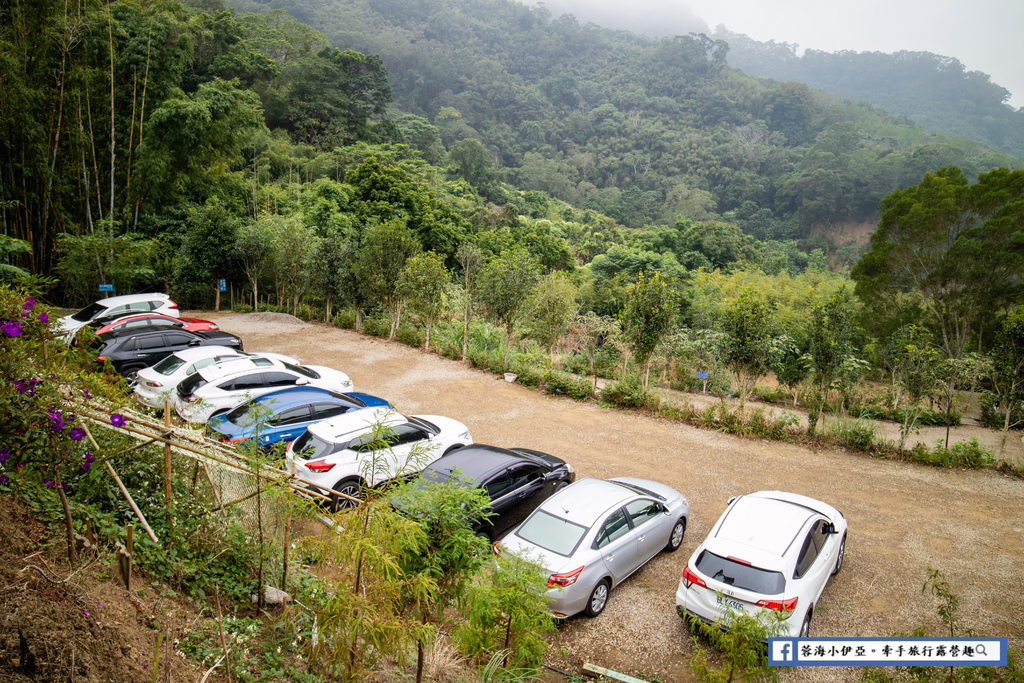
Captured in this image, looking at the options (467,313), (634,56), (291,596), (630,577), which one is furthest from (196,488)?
(634,56)

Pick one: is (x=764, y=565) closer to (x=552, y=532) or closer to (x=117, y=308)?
(x=552, y=532)

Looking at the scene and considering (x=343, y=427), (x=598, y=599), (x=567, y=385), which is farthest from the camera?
(x=567, y=385)

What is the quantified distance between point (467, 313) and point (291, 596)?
12.8 m

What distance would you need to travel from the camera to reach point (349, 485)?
7891 millimetres

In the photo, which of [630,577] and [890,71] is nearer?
[630,577]

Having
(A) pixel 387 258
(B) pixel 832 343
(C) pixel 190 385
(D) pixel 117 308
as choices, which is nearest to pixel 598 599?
(C) pixel 190 385

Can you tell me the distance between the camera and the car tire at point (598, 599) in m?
6.07

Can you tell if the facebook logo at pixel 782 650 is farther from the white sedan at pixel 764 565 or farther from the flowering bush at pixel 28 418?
the flowering bush at pixel 28 418

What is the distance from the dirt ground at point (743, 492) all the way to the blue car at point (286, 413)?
10.1 feet

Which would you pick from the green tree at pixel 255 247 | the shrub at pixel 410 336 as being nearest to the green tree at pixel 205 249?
the green tree at pixel 255 247

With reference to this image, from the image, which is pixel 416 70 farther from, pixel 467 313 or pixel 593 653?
pixel 593 653

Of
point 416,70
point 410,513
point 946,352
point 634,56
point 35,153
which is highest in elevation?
point 634,56

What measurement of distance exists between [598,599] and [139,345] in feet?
41.2

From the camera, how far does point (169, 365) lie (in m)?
11.6
